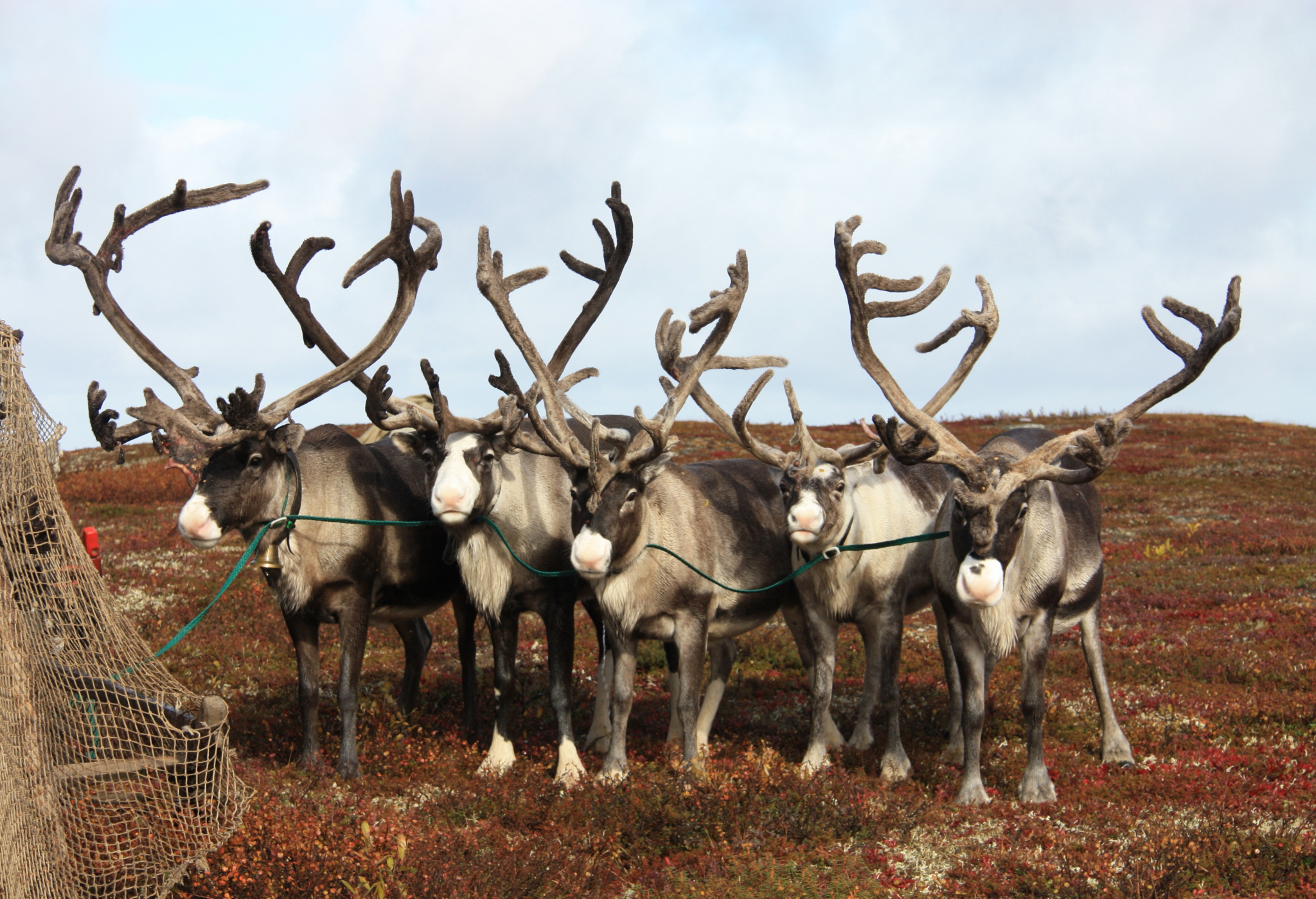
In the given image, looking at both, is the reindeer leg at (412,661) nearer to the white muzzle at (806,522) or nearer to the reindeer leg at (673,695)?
the reindeer leg at (673,695)

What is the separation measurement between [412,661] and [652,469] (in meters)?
3.76

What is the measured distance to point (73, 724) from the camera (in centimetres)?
581

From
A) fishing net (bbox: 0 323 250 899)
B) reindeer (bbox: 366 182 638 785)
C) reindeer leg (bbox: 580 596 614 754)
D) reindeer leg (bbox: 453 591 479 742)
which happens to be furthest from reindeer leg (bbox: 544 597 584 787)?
fishing net (bbox: 0 323 250 899)

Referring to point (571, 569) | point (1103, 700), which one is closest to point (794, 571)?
point (571, 569)

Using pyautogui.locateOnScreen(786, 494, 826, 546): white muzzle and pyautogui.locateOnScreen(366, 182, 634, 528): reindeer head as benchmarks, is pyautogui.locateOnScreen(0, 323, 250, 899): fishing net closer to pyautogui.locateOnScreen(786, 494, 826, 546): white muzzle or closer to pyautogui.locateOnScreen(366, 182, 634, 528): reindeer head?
pyautogui.locateOnScreen(366, 182, 634, 528): reindeer head

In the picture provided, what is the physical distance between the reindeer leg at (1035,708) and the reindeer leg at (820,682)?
1.50 m

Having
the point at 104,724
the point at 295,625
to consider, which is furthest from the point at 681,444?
the point at 104,724

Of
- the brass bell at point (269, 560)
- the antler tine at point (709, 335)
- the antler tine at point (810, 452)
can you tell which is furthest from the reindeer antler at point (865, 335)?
the brass bell at point (269, 560)

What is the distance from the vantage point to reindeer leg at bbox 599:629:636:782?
794cm

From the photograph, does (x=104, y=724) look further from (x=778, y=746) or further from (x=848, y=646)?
(x=848, y=646)

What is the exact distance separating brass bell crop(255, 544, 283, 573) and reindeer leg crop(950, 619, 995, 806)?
17.4 ft

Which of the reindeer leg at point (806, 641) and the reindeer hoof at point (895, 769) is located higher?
the reindeer leg at point (806, 641)

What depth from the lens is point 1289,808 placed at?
689 centimetres

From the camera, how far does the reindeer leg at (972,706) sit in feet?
24.4
